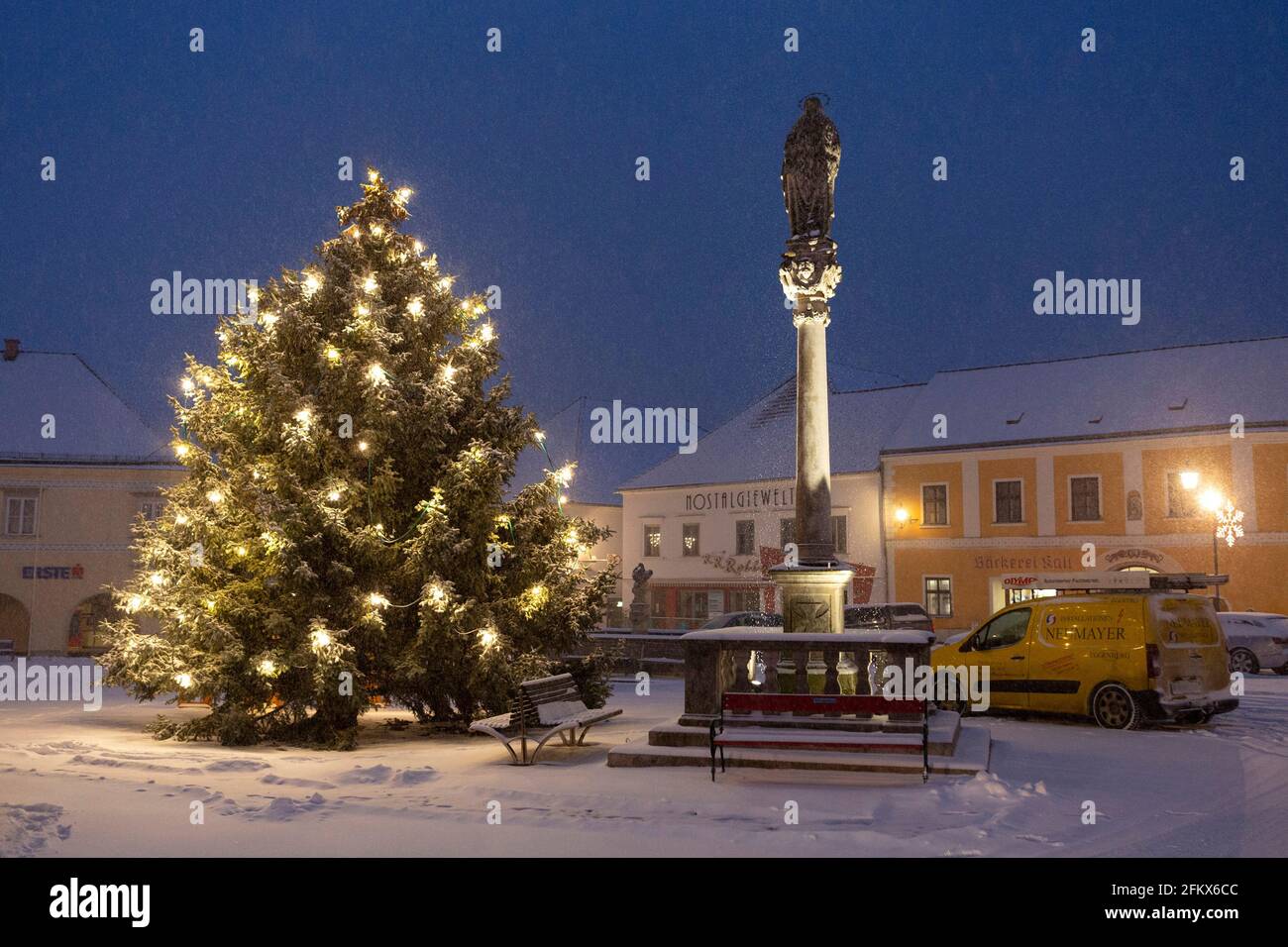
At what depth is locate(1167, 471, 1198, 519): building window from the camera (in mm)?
33938

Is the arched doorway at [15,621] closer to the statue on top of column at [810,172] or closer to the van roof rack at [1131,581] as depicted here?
the statue on top of column at [810,172]

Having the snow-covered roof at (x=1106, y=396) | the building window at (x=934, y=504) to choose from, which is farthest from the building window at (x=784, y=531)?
the building window at (x=934, y=504)

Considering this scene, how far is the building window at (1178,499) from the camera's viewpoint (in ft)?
111

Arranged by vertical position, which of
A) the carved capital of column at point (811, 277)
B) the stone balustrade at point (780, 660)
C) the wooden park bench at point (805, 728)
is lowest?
the wooden park bench at point (805, 728)

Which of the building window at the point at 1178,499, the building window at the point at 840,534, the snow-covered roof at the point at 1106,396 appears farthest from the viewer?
the building window at the point at 840,534

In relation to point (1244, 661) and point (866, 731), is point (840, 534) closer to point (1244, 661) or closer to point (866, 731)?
point (1244, 661)

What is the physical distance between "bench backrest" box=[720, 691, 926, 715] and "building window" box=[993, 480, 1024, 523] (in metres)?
28.1

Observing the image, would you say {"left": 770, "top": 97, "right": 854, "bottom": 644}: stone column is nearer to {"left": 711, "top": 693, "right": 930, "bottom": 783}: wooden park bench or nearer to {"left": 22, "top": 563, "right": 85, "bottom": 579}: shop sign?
{"left": 711, "top": 693, "right": 930, "bottom": 783}: wooden park bench

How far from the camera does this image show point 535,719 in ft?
40.1

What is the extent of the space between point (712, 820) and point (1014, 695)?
8.49m

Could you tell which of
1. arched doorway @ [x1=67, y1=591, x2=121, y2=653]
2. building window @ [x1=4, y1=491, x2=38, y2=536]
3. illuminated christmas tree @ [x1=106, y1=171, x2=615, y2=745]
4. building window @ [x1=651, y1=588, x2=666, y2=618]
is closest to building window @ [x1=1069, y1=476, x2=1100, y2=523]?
building window @ [x1=651, y1=588, x2=666, y2=618]

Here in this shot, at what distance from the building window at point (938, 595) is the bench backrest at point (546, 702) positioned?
2743cm

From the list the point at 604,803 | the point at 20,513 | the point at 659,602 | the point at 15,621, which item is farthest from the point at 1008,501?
the point at 15,621

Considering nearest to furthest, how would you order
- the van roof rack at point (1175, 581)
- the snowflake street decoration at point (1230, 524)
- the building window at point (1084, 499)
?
the van roof rack at point (1175, 581)
the snowflake street decoration at point (1230, 524)
the building window at point (1084, 499)
